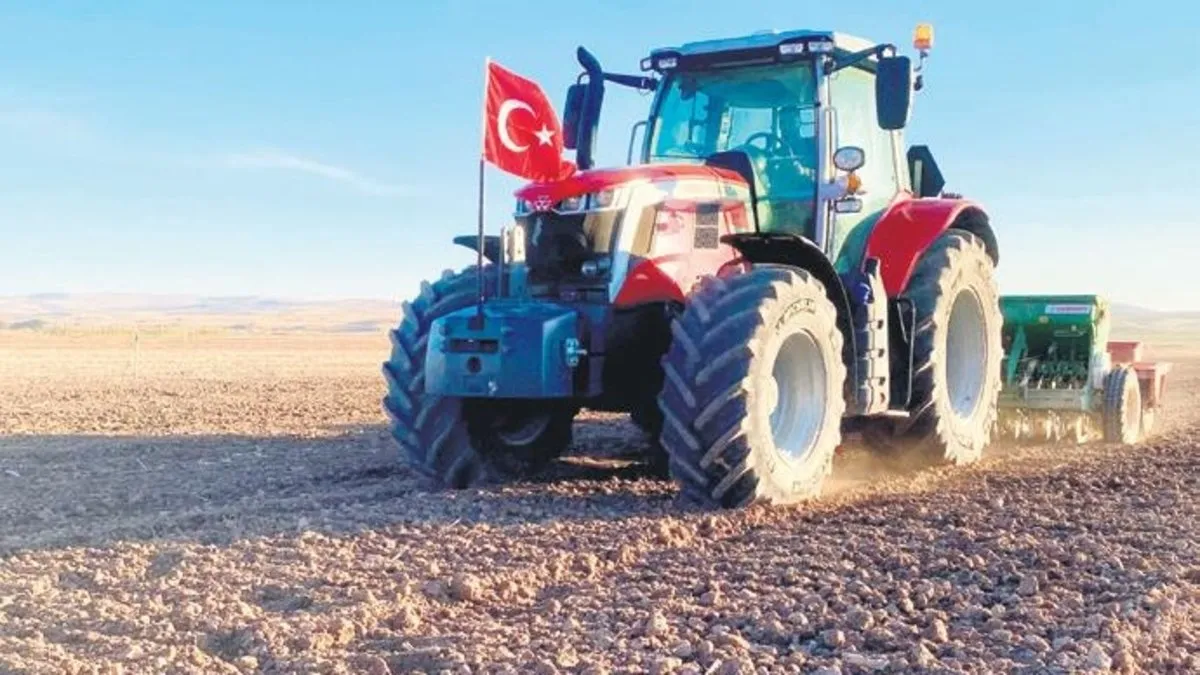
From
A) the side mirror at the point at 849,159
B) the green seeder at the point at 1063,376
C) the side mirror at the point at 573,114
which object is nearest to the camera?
the side mirror at the point at 849,159

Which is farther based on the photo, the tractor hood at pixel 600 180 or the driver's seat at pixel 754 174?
the driver's seat at pixel 754 174

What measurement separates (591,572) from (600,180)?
2.64 m

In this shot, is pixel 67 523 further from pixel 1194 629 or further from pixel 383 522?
pixel 1194 629

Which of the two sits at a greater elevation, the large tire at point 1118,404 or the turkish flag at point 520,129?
the turkish flag at point 520,129

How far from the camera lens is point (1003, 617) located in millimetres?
4398

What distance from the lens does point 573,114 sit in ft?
28.1

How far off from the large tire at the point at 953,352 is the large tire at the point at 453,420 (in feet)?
7.50

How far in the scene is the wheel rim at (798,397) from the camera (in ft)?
23.0

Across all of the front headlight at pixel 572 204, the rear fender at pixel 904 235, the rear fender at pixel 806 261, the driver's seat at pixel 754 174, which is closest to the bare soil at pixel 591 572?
the rear fender at pixel 806 261

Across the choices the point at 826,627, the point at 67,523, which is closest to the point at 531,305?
the point at 67,523

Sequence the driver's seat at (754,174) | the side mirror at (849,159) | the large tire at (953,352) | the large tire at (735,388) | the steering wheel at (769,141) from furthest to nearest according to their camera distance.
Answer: the large tire at (953,352), the steering wheel at (769,141), the driver's seat at (754,174), the side mirror at (849,159), the large tire at (735,388)

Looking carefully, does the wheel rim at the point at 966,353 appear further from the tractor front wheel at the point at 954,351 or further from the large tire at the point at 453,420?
the large tire at the point at 453,420

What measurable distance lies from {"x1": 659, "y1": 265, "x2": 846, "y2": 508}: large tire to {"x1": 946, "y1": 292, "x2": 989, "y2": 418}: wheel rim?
2486 millimetres

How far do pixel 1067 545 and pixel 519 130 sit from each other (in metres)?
3.74
